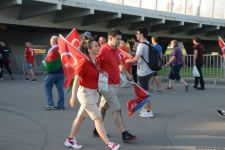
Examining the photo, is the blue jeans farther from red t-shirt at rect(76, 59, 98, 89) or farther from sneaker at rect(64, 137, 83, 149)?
red t-shirt at rect(76, 59, 98, 89)

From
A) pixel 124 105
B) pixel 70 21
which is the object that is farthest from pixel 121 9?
pixel 124 105

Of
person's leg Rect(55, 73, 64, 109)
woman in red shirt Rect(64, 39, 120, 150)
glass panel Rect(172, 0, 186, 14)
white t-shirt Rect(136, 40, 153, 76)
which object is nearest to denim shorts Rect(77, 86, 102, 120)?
woman in red shirt Rect(64, 39, 120, 150)

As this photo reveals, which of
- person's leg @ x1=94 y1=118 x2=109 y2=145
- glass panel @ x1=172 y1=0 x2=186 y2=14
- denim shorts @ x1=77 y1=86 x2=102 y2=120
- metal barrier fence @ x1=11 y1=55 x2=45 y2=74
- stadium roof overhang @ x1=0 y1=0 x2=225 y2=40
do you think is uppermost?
glass panel @ x1=172 y1=0 x2=186 y2=14

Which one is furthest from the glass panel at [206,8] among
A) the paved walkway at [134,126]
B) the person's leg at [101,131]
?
the person's leg at [101,131]

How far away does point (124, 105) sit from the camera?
11.9m

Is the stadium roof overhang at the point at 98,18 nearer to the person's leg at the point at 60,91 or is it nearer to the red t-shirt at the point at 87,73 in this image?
the person's leg at the point at 60,91

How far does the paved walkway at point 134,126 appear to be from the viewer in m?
7.43

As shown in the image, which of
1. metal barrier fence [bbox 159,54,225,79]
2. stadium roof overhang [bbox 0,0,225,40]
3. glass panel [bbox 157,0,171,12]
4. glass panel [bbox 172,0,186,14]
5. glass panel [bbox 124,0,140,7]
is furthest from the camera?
glass panel [bbox 172,0,186,14]

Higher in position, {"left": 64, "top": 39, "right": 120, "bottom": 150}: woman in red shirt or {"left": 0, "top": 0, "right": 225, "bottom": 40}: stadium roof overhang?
{"left": 0, "top": 0, "right": 225, "bottom": 40}: stadium roof overhang

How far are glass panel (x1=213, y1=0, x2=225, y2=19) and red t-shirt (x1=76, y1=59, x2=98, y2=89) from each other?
1171 inches

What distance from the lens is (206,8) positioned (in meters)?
35.3

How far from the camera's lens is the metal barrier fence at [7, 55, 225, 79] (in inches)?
758

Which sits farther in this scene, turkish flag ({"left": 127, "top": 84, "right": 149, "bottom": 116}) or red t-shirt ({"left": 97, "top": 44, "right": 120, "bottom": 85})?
turkish flag ({"left": 127, "top": 84, "right": 149, "bottom": 116})

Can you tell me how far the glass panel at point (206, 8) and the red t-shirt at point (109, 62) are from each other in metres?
27.1
